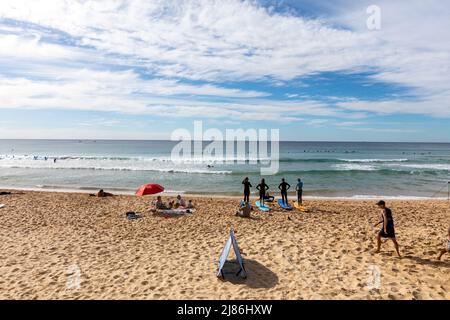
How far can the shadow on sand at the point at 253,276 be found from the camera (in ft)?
22.2

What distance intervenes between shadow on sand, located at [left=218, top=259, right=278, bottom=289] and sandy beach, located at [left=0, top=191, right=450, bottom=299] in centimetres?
2

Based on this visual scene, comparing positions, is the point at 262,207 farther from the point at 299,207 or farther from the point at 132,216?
the point at 132,216

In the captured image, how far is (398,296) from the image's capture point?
609 centimetres

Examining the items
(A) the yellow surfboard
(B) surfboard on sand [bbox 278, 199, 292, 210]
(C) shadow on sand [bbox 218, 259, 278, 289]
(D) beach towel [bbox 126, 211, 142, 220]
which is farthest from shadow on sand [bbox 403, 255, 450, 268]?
(D) beach towel [bbox 126, 211, 142, 220]

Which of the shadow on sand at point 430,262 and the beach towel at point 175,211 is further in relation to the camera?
the beach towel at point 175,211

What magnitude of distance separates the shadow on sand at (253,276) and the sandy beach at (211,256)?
0.08 ft

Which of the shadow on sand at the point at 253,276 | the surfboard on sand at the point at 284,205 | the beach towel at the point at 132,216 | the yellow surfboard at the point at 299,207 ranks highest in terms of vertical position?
the surfboard on sand at the point at 284,205

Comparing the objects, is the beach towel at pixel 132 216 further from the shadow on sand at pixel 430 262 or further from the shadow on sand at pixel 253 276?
the shadow on sand at pixel 430 262

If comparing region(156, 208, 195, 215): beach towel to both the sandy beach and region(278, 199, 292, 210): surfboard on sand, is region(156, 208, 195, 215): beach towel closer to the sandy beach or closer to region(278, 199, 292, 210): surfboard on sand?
the sandy beach

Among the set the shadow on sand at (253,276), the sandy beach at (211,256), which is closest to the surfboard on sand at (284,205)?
the sandy beach at (211,256)

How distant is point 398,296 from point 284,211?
27.7 ft

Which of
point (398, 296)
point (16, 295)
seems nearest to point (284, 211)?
point (398, 296)

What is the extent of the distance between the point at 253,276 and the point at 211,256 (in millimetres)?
1721
